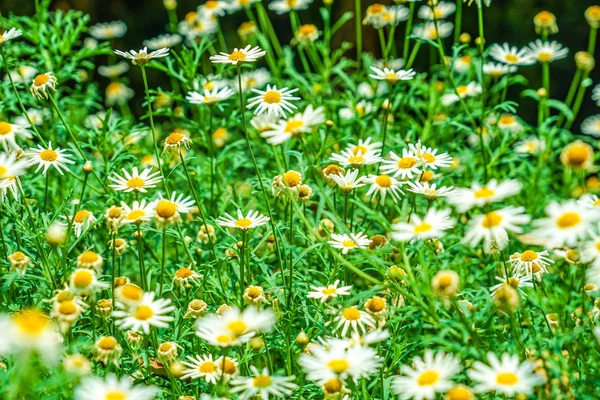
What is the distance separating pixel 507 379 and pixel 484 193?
1.11ft

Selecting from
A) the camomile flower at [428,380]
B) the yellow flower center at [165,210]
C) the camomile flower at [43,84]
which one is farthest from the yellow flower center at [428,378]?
the camomile flower at [43,84]

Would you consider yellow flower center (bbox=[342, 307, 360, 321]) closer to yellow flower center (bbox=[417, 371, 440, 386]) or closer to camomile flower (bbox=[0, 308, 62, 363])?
yellow flower center (bbox=[417, 371, 440, 386])

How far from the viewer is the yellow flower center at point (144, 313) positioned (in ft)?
4.73

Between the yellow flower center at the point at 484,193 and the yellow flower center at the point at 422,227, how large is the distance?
122 millimetres

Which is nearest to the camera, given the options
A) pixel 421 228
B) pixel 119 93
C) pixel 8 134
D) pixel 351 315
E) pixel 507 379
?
pixel 507 379

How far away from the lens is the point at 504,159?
2.46 metres

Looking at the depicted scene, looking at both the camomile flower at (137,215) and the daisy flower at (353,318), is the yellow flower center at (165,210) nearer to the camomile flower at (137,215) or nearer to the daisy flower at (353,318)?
the camomile flower at (137,215)

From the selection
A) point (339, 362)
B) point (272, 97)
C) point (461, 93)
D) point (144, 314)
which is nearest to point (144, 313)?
point (144, 314)

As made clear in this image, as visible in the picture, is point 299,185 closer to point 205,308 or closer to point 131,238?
point 205,308

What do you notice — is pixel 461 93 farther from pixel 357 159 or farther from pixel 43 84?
pixel 43 84

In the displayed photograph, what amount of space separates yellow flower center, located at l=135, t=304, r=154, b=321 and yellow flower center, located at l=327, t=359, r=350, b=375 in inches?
14.1

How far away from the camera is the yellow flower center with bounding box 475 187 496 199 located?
139cm

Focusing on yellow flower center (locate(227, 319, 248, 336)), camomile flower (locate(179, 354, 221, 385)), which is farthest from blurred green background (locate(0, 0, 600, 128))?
yellow flower center (locate(227, 319, 248, 336))

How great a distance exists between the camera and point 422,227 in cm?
149
